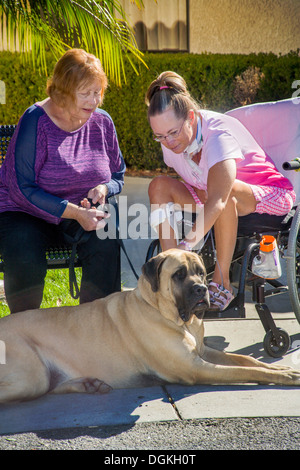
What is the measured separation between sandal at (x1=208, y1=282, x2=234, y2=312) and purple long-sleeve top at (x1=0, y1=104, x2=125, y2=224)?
36.8 inches

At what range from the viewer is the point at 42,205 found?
3719 mm

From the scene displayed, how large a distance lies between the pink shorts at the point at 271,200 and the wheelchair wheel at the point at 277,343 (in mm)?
735

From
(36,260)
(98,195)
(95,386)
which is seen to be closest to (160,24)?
(98,195)

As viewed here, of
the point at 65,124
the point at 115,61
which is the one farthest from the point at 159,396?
the point at 115,61

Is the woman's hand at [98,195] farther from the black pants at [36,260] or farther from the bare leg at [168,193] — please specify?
the bare leg at [168,193]

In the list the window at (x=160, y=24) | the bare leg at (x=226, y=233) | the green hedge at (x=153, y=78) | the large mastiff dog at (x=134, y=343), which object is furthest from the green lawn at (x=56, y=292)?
the window at (x=160, y=24)

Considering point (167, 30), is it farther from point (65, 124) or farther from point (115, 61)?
point (65, 124)

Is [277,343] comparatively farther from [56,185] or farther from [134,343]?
[56,185]

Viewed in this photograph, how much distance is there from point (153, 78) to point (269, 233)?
6.05 m

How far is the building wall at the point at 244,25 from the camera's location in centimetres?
1051

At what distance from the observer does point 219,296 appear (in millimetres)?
3701

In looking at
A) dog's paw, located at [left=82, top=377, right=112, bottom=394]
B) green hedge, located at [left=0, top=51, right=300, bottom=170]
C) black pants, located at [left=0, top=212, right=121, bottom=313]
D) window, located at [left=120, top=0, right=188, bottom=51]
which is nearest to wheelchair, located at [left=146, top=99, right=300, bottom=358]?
black pants, located at [left=0, top=212, right=121, bottom=313]

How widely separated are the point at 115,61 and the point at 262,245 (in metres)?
2.49

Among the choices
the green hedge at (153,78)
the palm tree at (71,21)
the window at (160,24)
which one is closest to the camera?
the palm tree at (71,21)
